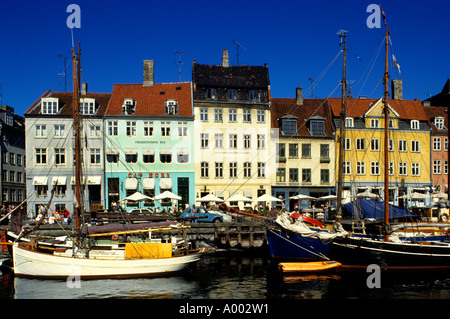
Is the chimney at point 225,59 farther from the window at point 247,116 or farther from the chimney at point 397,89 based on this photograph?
the chimney at point 397,89

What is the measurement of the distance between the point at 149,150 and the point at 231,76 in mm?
14119

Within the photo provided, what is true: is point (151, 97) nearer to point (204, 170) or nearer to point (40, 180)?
point (204, 170)

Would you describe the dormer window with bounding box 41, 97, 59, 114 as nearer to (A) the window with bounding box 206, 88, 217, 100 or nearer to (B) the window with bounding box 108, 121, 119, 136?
(B) the window with bounding box 108, 121, 119, 136

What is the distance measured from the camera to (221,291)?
2177 cm

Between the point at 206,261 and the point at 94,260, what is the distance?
8.74m

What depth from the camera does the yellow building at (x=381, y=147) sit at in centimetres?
5281

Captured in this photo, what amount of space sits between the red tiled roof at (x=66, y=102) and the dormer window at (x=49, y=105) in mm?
596

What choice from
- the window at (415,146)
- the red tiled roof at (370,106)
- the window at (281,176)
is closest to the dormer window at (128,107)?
the window at (281,176)

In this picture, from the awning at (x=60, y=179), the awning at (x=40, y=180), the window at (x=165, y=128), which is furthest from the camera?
the window at (x=165, y=128)

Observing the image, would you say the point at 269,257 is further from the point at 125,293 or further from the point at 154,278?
the point at 125,293

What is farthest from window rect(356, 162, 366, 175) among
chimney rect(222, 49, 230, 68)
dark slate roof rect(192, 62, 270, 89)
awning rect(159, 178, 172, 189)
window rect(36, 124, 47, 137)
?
window rect(36, 124, 47, 137)
